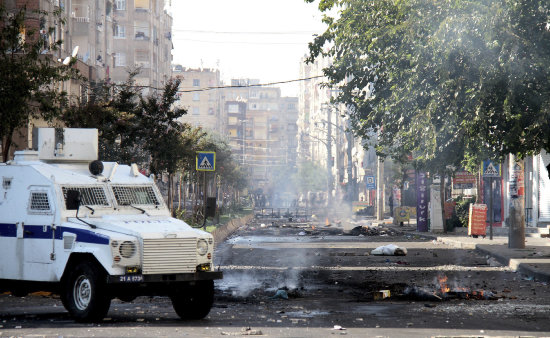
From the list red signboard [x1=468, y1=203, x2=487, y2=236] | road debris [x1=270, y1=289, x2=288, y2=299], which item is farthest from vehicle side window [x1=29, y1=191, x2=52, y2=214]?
red signboard [x1=468, y1=203, x2=487, y2=236]

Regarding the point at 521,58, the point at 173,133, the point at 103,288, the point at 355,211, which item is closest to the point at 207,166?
the point at 173,133

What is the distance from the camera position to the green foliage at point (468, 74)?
20656 millimetres

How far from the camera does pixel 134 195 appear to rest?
557 inches

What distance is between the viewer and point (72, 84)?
51.5 meters

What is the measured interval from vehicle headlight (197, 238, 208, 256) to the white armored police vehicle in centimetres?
1

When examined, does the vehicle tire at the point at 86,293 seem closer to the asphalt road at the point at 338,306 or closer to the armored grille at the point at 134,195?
the asphalt road at the point at 338,306

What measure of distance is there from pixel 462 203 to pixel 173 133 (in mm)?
16554

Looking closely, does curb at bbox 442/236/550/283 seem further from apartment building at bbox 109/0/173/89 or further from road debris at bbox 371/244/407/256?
apartment building at bbox 109/0/173/89

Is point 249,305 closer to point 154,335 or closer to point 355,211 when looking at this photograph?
point 154,335

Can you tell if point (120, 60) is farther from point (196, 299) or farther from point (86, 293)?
point (86, 293)

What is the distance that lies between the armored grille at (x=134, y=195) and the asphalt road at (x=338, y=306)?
1633 millimetres

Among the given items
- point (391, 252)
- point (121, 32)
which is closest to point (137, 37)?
point (121, 32)

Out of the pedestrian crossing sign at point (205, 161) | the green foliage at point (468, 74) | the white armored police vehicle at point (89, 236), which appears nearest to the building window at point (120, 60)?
the pedestrian crossing sign at point (205, 161)

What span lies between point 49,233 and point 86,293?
123 cm
